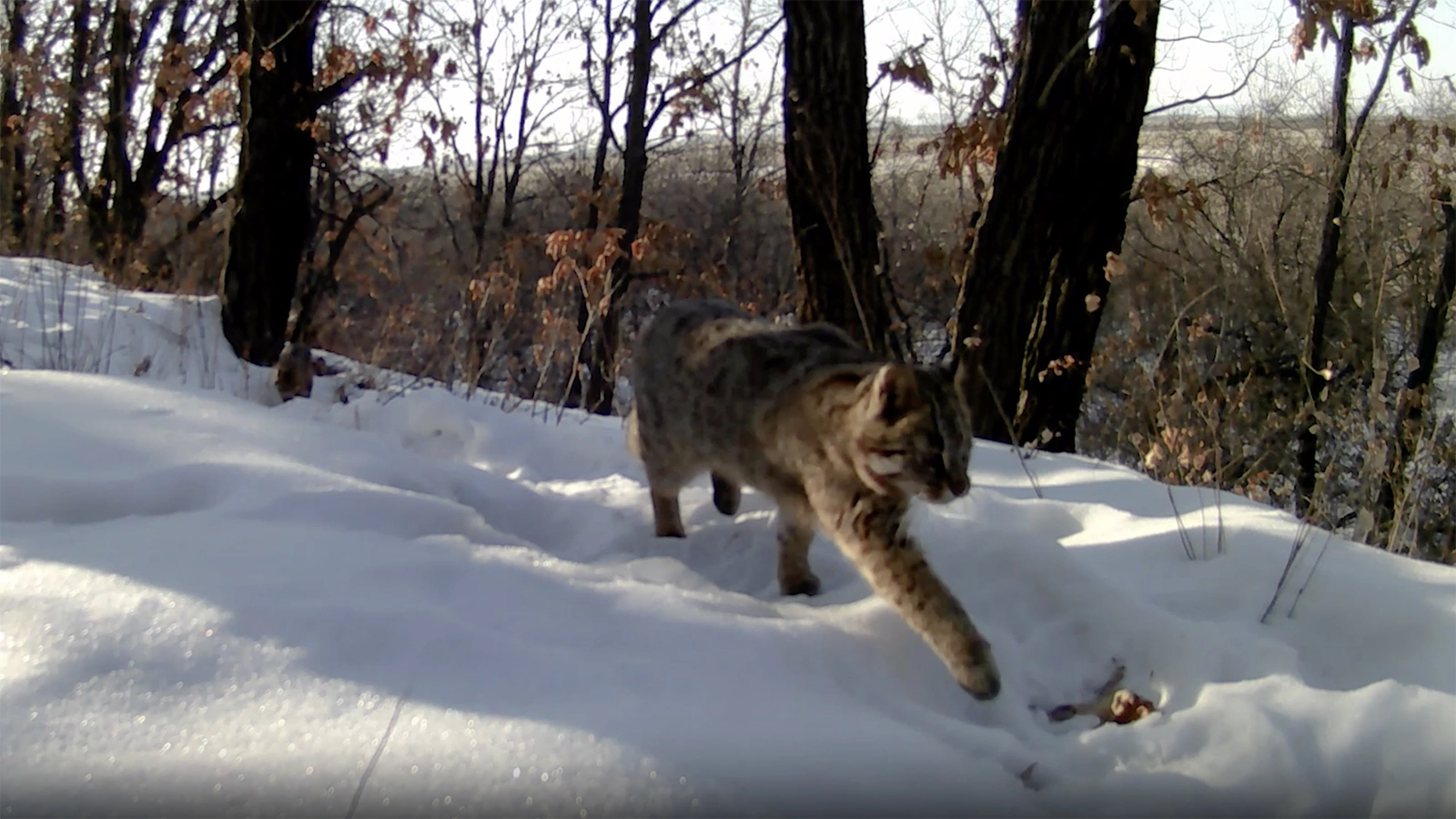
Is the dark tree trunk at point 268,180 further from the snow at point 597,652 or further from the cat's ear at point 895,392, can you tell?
the cat's ear at point 895,392

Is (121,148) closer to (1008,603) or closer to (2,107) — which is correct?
(2,107)

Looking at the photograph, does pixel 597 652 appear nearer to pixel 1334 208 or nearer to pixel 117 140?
pixel 1334 208

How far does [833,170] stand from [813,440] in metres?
3.19

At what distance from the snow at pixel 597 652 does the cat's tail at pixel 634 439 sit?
1.43ft

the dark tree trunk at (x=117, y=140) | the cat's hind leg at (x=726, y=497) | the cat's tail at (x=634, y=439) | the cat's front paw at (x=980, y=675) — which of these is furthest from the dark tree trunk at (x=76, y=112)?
the cat's front paw at (x=980, y=675)

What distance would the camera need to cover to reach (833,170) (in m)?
6.17

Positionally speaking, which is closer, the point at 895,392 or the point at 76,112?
the point at 895,392

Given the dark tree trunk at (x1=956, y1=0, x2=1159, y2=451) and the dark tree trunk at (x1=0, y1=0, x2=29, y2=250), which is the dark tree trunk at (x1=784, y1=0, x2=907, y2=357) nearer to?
the dark tree trunk at (x1=956, y1=0, x2=1159, y2=451)

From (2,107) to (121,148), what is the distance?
5185 millimetres

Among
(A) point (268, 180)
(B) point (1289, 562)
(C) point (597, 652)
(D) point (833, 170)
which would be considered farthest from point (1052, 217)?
(A) point (268, 180)

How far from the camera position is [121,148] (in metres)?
15.8

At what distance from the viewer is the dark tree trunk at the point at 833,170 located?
6023 millimetres

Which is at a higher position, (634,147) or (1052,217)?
(634,147)

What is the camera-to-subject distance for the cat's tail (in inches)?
169
